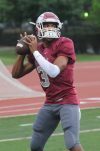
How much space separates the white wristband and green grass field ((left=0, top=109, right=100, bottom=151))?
3.07m

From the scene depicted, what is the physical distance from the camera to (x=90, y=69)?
2845 centimetres

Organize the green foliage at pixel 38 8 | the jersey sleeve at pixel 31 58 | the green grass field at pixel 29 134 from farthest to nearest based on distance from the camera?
the green foliage at pixel 38 8
the green grass field at pixel 29 134
the jersey sleeve at pixel 31 58

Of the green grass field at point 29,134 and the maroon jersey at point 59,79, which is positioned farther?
the green grass field at point 29,134

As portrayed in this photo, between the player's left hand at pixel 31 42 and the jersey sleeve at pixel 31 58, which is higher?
the player's left hand at pixel 31 42

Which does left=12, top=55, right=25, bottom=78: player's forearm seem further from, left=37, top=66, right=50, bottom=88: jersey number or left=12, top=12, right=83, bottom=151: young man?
left=37, top=66, right=50, bottom=88: jersey number

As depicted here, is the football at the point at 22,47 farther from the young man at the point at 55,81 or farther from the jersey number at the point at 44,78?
the jersey number at the point at 44,78

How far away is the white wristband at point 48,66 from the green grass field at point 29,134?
10.1 feet

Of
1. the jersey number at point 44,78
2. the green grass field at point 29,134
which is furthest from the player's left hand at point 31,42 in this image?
the green grass field at point 29,134

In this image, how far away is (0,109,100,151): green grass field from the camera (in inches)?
378

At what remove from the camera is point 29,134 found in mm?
10742

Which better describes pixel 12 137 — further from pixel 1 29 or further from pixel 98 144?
pixel 1 29

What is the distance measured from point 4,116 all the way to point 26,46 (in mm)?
6843

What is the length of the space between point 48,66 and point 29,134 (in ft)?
14.7

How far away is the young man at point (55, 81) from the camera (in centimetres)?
659
